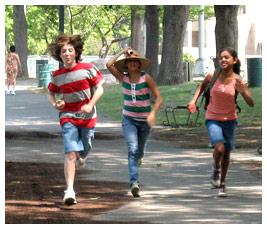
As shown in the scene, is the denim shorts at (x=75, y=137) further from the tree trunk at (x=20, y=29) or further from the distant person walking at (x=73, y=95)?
the tree trunk at (x=20, y=29)

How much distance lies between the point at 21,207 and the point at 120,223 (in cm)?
146

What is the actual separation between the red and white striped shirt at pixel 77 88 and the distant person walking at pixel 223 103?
1.15 m

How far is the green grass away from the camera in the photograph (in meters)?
19.7

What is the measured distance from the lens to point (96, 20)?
190ft

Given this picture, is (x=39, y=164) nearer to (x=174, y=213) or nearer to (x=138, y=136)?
(x=138, y=136)

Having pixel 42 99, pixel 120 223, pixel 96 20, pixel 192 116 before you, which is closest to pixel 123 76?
pixel 120 223

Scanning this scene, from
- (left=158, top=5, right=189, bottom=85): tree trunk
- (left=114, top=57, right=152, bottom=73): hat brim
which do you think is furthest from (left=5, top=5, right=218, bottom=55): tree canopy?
(left=114, top=57, right=152, bottom=73): hat brim

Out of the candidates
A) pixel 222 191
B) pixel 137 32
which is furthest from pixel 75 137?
pixel 137 32

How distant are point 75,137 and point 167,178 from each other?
7.08 feet

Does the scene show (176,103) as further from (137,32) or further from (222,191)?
(137,32)

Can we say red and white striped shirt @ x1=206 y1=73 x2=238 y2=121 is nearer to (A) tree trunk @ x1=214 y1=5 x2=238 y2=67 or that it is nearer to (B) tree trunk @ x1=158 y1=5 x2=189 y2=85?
(A) tree trunk @ x1=214 y1=5 x2=238 y2=67

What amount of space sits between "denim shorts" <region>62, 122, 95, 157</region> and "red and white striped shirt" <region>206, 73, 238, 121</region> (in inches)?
56.4

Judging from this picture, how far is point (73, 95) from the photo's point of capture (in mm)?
8547
